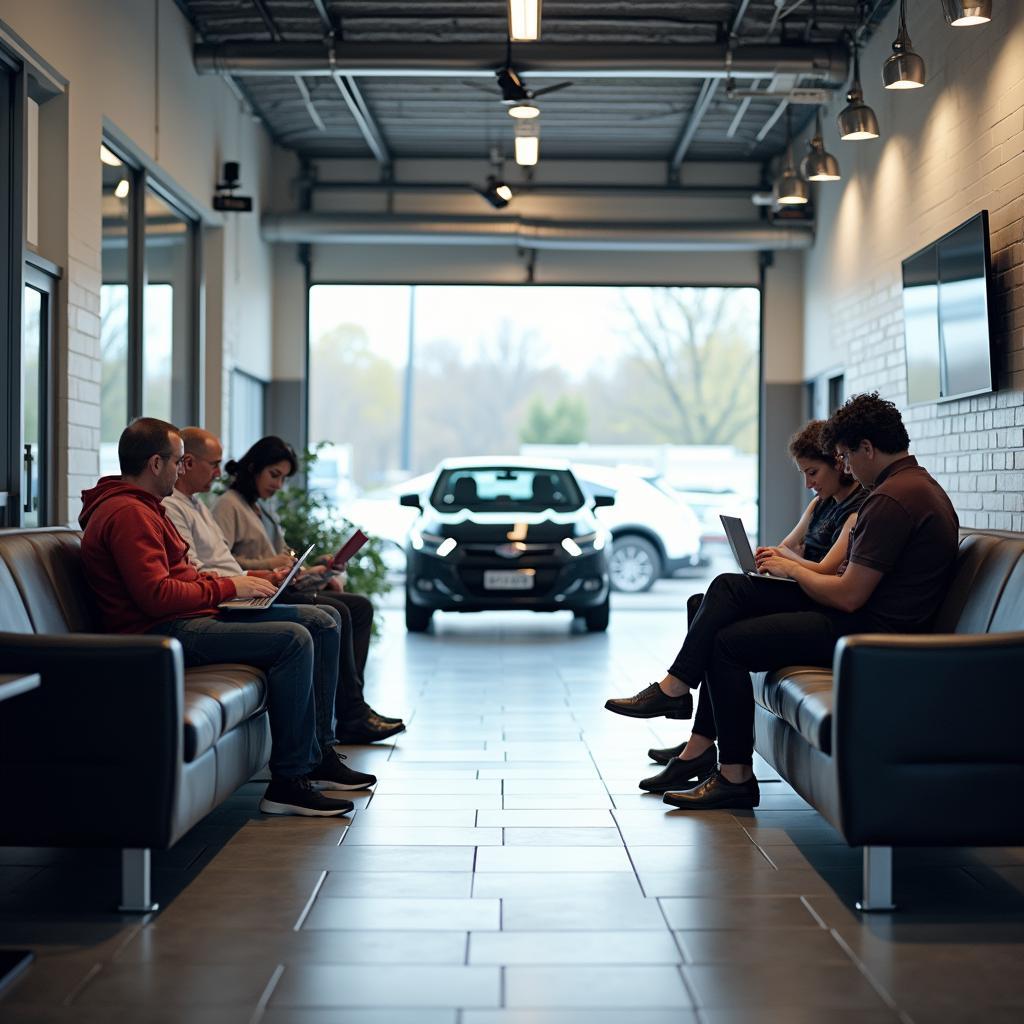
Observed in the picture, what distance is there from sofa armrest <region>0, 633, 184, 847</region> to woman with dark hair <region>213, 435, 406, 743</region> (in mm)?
2180

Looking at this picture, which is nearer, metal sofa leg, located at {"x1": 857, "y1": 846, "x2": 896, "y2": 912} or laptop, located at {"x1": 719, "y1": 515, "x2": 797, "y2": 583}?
metal sofa leg, located at {"x1": 857, "y1": 846, "x2": 896, "y2": 912}

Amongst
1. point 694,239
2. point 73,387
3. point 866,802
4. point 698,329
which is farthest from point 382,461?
point 866,802

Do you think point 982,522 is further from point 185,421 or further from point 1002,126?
point 185,421

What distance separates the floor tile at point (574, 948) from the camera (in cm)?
284

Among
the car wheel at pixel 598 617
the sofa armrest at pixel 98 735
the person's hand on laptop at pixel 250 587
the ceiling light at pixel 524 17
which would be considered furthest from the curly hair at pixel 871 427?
the car wheel at pixel 598 617

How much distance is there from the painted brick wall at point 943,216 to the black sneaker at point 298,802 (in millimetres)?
3355

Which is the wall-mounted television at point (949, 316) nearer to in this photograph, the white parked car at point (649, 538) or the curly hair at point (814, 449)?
the curly hair at point (814, 449)

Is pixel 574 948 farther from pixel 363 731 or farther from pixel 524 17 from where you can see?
pixel 524 17

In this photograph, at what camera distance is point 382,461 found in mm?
17141

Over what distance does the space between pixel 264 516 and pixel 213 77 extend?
442 centimetres

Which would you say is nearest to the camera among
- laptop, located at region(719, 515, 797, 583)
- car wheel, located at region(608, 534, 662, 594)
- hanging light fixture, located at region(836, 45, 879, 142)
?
laptop, located at region(719, 515, 797, 583)

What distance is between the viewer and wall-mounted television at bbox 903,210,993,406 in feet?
20.4

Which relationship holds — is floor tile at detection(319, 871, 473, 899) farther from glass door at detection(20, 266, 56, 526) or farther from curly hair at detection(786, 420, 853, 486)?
glass door at detection(20, 266, 56, 526)

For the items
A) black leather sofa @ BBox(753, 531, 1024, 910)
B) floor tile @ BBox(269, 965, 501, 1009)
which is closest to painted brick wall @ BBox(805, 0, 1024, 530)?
black leather sofa @ BBox(753, 531, 1024, 910)
